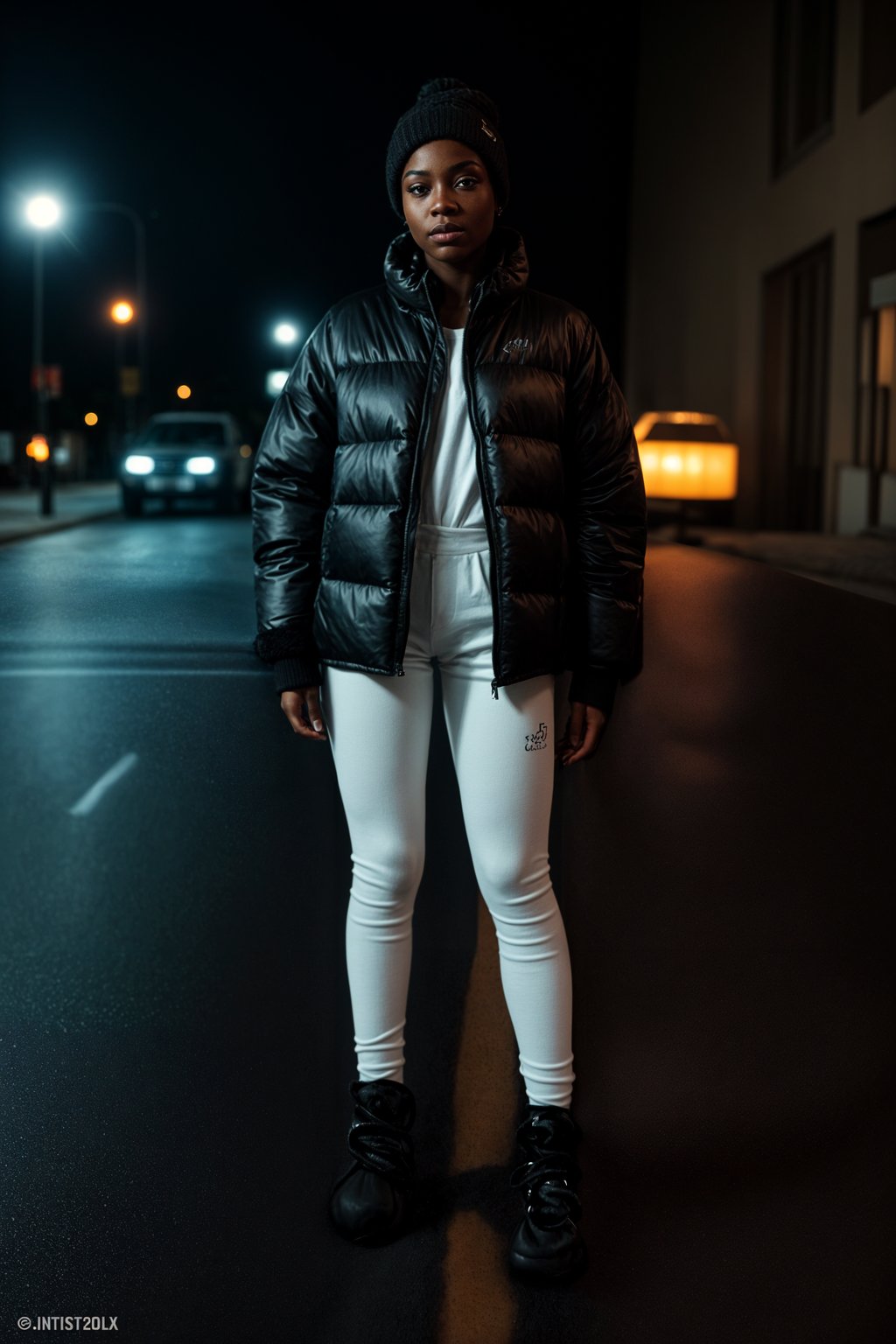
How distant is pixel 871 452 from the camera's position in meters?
11.5

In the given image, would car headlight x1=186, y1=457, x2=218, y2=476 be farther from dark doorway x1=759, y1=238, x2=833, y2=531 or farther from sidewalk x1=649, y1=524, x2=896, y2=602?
dark doorway x1=759, y1=238, x2=833, y2=531

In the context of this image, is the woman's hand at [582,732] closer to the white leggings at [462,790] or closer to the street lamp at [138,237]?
the white leggings at [462,790]

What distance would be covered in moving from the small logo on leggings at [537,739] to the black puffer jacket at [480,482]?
0.09 meters

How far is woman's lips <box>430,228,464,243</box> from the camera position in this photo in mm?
1877

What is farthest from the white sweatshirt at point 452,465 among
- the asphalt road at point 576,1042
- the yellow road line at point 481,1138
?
the yellow road line at point 481,1138

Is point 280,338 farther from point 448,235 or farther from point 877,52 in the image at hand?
point 448,235

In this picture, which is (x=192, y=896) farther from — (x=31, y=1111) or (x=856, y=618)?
(x=856, y=618)

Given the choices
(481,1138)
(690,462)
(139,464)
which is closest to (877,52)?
(690,462)

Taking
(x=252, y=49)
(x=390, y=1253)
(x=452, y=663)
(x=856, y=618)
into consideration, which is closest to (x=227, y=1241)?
(x=390, y=1253)

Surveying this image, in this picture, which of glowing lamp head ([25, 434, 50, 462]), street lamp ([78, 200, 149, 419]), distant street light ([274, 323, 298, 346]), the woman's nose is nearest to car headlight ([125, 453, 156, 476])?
glowing lamp head ([25, 434, 50, 462])

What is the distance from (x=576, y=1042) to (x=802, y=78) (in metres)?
13.8

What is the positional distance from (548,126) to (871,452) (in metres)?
5.75

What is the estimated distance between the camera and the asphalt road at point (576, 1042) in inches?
74.9

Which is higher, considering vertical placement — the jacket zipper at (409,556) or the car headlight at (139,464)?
the car headlight at (139,464)
